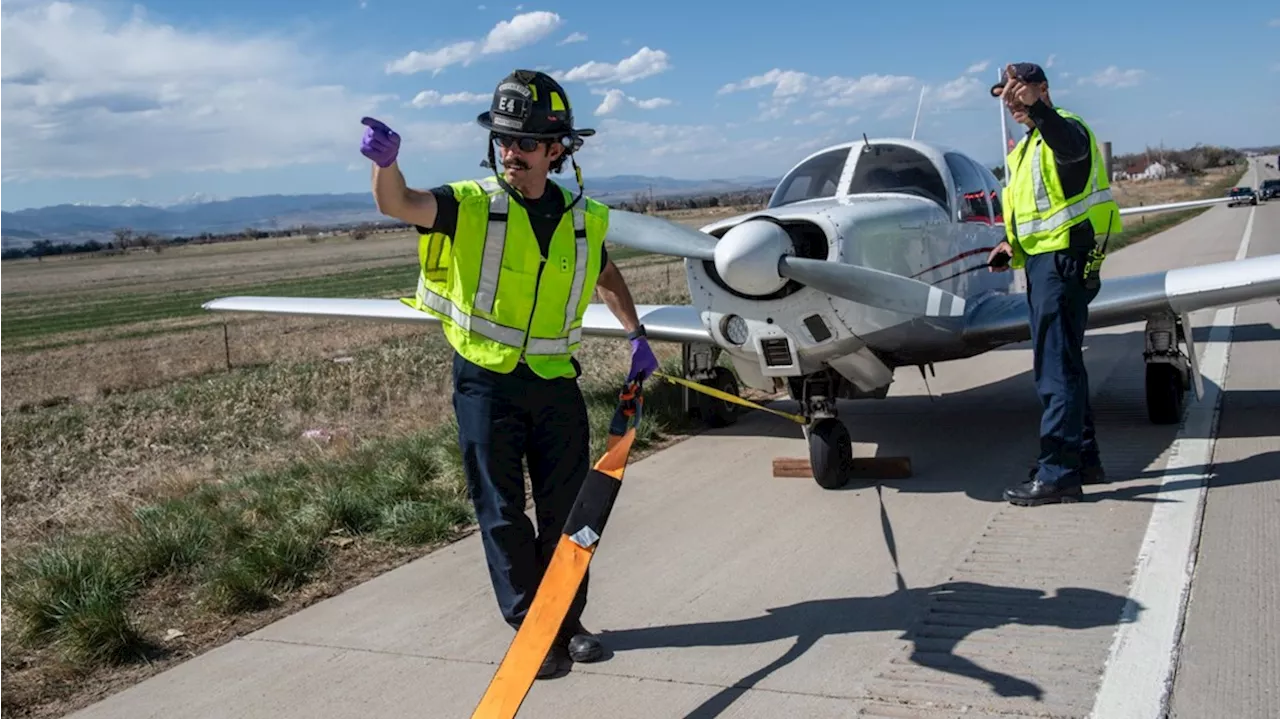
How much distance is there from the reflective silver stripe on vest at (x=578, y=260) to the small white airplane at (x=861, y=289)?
192 centimetres

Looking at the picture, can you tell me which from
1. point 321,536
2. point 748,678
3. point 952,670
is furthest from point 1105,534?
point 321,536

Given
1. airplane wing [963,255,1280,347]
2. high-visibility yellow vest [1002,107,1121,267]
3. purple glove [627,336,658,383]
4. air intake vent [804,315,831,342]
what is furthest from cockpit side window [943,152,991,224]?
purple glove [627,336,658,383]

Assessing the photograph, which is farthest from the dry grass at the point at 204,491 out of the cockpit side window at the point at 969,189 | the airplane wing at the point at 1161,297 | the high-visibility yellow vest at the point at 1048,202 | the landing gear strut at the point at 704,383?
the high-visibility yellow vest at the point at 1048,202

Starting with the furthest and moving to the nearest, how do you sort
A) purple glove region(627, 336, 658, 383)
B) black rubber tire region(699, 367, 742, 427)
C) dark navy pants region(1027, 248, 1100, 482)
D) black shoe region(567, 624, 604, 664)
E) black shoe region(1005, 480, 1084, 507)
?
black rubber tire region(699, 367, 742, 427) < dark navy pants region(1027, 248, 1100, 482) < black shoe region(1005, 480, 1084, 507) < purple glove region(627, 336, 658, 383) < black shoe region(567, 624, 604, 664)

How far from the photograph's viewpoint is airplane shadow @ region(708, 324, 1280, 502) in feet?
21.6

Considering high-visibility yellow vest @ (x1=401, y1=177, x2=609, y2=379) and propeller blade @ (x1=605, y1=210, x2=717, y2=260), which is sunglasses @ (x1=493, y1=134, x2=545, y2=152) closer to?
high-visibility yellow vest @ (x1=401, y1=177, x2=609, y2=379)

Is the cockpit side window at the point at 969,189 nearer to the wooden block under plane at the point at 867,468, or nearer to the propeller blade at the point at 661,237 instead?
the wooden block under plane at the point at 867,468

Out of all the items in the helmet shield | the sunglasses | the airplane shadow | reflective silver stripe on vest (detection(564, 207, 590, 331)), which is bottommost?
the airplane shadow

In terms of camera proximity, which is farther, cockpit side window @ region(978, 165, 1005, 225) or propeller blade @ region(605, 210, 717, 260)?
cockpit side window @ region(978, 165, 1005, 225)

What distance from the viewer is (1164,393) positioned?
25.1ft

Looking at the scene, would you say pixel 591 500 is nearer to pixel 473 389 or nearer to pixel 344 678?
pixel 473 389

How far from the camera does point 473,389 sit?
13.0 ft

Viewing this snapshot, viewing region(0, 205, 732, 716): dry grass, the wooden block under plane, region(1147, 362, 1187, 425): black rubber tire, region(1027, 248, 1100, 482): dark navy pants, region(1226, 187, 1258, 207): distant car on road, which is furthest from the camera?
region(1226, 187, 1258, 207): distant car on road

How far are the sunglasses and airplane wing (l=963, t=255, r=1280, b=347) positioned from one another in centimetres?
464
